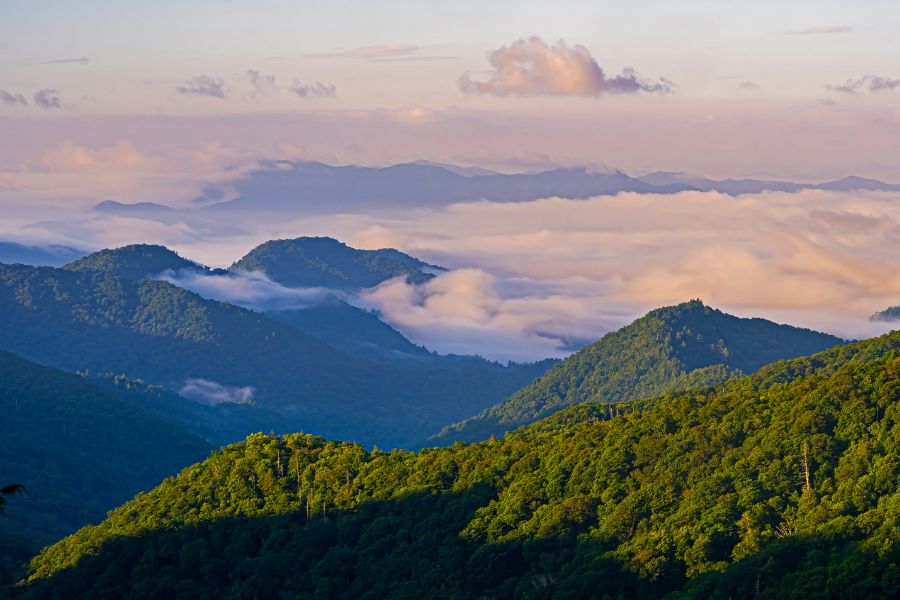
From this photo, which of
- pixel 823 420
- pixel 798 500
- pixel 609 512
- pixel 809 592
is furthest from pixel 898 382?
pixel 809 592

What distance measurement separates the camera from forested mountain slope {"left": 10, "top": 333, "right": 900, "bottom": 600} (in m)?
140

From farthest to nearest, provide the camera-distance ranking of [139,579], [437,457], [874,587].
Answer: [437,457], [139,579], [874,587]

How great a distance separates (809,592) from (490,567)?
35661 millimetres

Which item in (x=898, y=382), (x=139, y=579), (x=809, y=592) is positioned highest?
(x=898, y=382)

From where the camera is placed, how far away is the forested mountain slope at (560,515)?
460 feet

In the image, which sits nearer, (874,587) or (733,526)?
(874,587)

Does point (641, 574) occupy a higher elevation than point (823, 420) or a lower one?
lower

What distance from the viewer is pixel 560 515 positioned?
15712 cm

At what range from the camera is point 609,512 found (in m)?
157

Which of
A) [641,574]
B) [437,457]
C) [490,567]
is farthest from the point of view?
[437,457]

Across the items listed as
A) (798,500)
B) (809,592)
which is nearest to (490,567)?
(798,500)

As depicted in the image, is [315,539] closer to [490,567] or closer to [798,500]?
[490,567]

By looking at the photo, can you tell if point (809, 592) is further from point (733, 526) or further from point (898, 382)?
point (898, 382)

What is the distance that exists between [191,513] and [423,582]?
3409 centimetres
